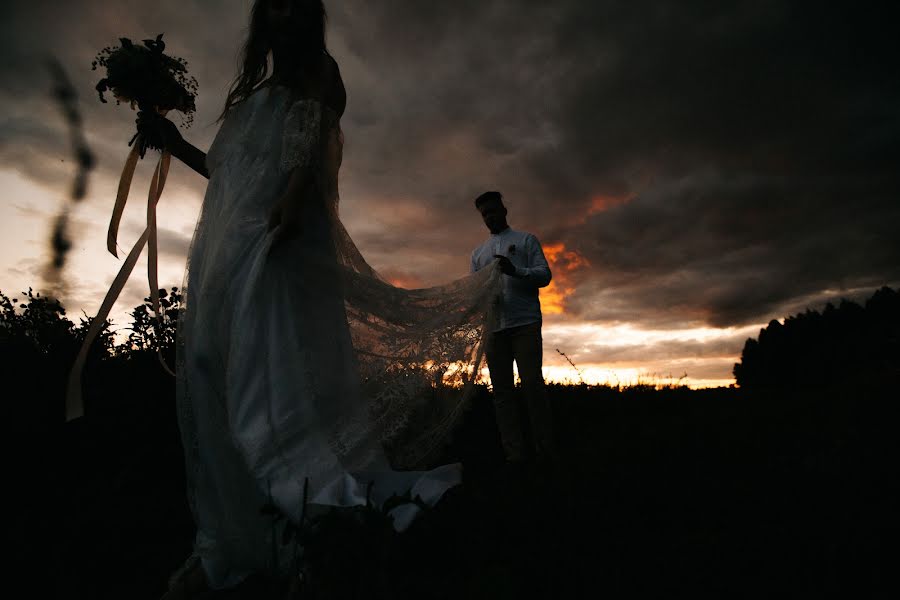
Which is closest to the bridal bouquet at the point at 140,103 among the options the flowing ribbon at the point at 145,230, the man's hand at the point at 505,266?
the flowing ribbon at the point at 145,230

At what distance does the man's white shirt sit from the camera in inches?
206

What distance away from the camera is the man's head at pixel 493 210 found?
228 inches

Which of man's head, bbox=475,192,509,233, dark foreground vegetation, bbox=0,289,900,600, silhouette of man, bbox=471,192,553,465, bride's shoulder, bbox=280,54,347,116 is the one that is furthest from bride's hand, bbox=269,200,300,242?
man's head, bbox=475,192,509,233

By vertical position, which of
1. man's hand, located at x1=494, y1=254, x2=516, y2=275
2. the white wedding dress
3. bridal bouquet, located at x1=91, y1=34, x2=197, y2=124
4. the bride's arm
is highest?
bridal bouquet, located at x1=91, y1=34, x2=197, y2=124

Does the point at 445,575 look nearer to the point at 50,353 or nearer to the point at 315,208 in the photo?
the point at 315,208

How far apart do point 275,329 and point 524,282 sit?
3390mm

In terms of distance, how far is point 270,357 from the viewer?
2311 millimetres

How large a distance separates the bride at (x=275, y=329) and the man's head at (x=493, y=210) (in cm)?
309

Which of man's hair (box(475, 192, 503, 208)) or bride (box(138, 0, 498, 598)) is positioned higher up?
man's hair (box(475, 192, 503, 208))

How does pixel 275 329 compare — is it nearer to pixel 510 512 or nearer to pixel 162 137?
pixel 162 137

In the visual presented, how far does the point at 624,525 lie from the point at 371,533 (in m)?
1.55

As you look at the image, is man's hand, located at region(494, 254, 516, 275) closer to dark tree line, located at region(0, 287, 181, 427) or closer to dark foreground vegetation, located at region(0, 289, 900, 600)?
dark foreground vegetation, located at region(0, 289, 900, 600)

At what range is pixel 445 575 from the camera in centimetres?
212

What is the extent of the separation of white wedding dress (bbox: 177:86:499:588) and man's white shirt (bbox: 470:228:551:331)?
2574 millimetres
